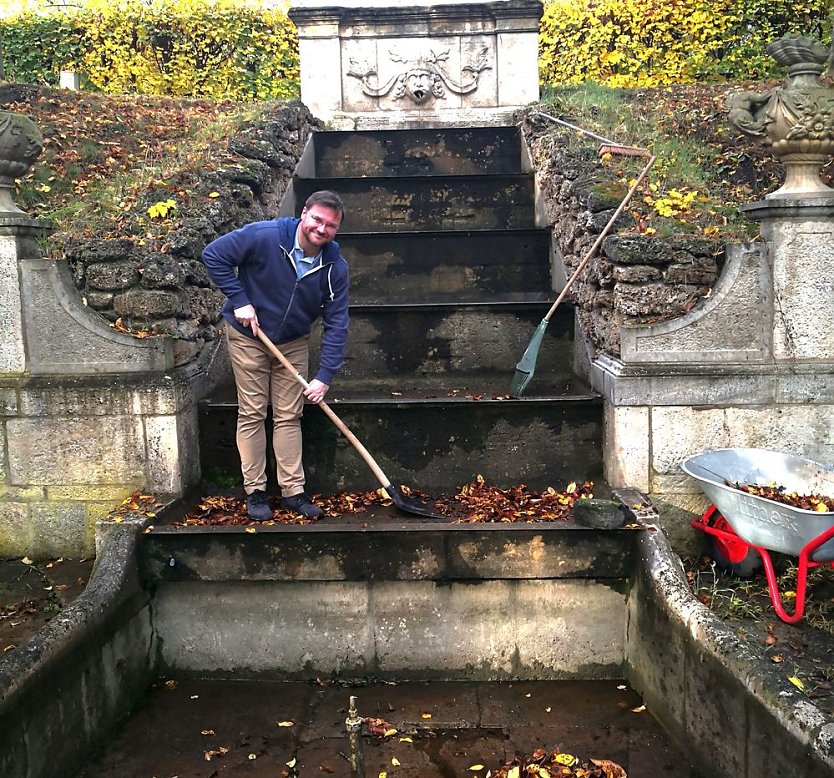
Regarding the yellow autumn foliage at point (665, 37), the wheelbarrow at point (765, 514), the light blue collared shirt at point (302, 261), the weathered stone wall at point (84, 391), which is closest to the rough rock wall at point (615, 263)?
the wheelbarrow at point (765, 514)

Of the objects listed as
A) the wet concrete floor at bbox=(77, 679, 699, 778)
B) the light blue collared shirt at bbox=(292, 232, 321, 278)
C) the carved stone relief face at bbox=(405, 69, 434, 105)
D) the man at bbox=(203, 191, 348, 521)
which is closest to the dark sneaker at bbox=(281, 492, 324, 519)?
the man at bbox=(203, 191, 348, 521)

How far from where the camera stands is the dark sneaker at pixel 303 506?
4410mm

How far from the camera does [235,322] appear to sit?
4344mm

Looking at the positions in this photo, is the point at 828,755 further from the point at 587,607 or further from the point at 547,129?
the point at 547,129

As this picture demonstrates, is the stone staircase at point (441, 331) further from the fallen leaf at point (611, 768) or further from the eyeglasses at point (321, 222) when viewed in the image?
the fallen leaf at point (611, 768)

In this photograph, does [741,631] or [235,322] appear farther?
[235,322]

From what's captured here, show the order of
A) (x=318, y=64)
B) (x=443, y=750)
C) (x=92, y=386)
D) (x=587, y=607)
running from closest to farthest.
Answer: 1. (x=443, y=750)
2. (x=587, y=607)
3. (x=92, y=386)
4. (x=318, y=64)

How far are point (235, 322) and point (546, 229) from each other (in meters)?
3.35

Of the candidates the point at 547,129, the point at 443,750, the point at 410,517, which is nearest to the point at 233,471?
the point at 410,517

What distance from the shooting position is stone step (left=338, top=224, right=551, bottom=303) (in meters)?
6.64

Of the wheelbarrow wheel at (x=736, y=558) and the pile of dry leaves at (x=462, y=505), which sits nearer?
the wheelbarrow wheel at (x=736, y=558)

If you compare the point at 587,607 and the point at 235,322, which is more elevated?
the point at 235,322

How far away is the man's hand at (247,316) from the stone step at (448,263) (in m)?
2.40

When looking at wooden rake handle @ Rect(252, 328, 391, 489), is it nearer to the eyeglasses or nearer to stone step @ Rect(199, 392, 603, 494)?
stone step @ Rect(199, 392, 603, 494)
